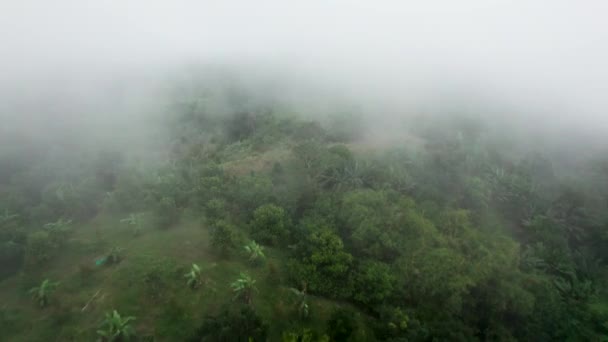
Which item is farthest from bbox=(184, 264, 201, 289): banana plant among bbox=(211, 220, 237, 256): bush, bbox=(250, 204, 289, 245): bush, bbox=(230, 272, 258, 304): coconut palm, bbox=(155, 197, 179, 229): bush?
bbox=(155, 197, 179, 229): bush

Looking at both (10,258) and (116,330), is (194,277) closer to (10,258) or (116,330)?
(116,330)

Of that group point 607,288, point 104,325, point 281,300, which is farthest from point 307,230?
point 607,288

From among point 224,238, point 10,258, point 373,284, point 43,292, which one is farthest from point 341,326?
point 10,258

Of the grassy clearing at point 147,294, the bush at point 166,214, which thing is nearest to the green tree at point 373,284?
the grassy clearing at point 147,294

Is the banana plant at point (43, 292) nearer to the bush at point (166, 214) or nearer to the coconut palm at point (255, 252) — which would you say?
the bush at point (166, 214)

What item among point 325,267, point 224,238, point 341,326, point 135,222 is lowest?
point 135,222

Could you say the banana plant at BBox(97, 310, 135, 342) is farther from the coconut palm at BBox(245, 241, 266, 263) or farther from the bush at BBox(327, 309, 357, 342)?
the bush at BBox(327, 309, 357, 342)
